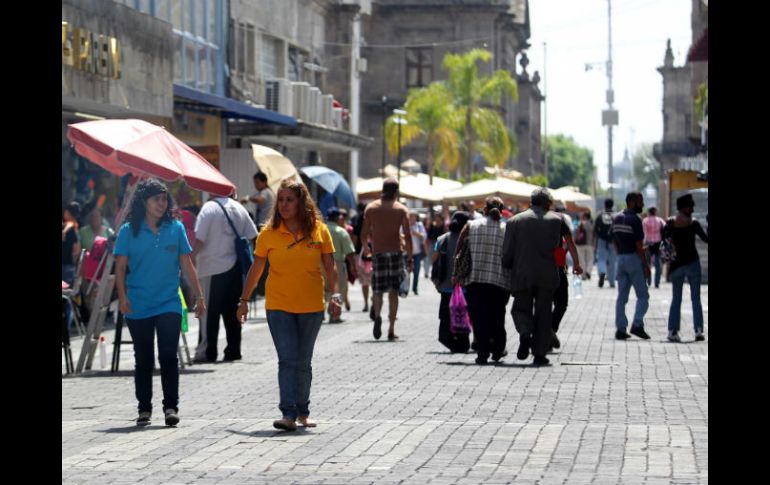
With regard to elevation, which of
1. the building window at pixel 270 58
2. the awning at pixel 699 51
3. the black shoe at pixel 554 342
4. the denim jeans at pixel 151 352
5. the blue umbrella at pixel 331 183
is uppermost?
the awning at pixel 699 51

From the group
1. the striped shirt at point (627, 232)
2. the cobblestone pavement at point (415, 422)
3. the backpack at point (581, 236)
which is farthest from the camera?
the backpack at point (581, 236)

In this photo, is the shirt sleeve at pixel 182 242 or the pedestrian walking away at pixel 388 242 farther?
the pedestrian walking away at pixel 388 242

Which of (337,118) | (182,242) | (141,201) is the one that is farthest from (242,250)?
(337,118)

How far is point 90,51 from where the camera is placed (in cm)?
2459

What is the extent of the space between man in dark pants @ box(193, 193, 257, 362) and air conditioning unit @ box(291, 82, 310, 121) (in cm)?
2411

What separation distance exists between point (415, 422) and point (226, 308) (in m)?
5.93

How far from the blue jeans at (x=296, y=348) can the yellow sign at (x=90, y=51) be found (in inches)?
497

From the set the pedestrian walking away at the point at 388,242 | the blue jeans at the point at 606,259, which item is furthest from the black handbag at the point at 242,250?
the blue jeans at the point at 606,259

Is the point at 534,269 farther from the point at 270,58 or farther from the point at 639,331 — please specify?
the point at 270,58

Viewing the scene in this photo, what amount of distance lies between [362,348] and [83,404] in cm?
566

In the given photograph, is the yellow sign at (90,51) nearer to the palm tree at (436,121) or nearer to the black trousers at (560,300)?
the black trousers at (560,300)

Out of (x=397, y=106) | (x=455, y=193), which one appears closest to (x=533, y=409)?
(x=455, y=193)

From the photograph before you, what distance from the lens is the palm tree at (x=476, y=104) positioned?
7588 centimetres
